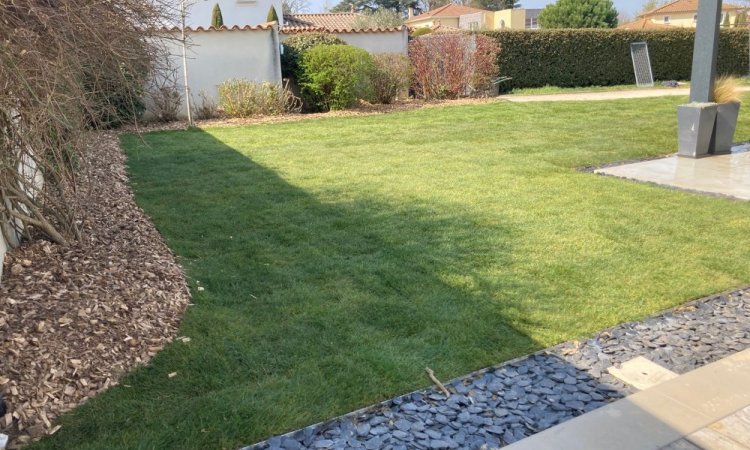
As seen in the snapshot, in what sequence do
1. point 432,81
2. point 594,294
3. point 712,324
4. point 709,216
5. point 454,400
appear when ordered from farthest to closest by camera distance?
point 432,81
point 709,216
point 594,294
point 712,324
point 454,400

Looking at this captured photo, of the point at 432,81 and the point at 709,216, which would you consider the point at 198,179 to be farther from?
the point at 432,81

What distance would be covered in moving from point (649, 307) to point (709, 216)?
255 centimetres

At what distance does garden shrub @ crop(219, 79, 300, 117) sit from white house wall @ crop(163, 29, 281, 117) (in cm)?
64

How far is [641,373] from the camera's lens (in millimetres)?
3273

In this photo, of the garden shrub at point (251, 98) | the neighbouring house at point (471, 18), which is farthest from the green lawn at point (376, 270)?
the neighbouring house at point (471, 18)

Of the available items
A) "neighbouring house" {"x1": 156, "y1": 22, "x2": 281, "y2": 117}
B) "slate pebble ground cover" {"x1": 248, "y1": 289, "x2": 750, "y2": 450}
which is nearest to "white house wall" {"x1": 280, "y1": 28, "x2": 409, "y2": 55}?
"neighbouring house" {"x1": 156, "y1": 22, "x2": 281, "y2": 117}

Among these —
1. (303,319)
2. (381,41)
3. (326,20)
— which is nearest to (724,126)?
(303,319)

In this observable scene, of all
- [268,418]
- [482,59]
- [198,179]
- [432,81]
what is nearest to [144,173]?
[198,179]

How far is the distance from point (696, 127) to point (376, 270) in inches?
259

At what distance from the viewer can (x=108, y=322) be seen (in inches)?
138

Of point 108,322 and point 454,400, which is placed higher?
point 108,322

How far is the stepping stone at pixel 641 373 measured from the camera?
3.18 metres

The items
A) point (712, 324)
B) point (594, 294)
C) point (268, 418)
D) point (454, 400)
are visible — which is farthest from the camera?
point (594, 294)

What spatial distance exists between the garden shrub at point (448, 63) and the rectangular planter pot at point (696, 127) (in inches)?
339
